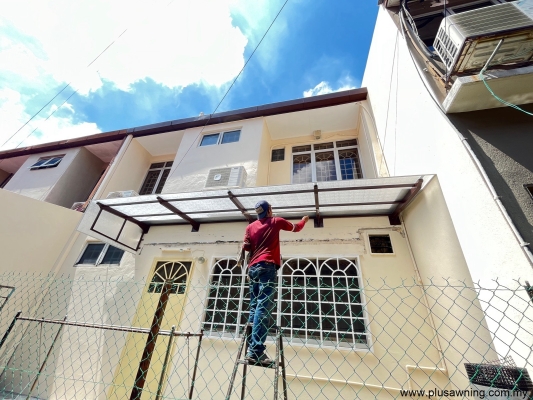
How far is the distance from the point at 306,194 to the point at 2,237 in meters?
6.32

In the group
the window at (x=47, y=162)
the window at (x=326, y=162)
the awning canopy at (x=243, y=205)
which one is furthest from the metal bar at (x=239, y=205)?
the window at (x=47, y=162)

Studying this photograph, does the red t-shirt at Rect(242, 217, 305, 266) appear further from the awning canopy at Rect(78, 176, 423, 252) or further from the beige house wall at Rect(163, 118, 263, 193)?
the beige house wall at Rect(163, 118, 263, 193)

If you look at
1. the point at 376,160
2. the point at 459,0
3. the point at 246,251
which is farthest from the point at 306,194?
the point at 459,0

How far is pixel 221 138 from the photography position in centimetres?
633

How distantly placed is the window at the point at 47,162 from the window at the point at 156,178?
306 cm

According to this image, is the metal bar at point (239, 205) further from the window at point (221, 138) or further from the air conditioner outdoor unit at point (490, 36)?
the air conditioner outdoor unit at point (490, 36)

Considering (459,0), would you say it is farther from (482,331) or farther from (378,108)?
(482,331)

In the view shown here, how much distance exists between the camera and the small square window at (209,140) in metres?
6.37

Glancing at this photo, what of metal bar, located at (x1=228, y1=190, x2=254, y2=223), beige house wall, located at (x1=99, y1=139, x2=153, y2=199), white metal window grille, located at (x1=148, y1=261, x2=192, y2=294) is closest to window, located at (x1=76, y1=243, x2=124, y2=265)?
white metal window grille, located at (x1=148, y1=261, x2=192, y2=294)

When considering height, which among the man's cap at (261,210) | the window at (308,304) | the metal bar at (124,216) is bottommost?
the window at (308,304)

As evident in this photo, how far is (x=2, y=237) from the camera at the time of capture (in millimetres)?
4340

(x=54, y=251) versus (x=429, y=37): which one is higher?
→ (x=429, y=37)

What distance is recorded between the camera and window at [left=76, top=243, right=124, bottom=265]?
4957 mm

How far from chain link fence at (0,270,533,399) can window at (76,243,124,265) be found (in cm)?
54
